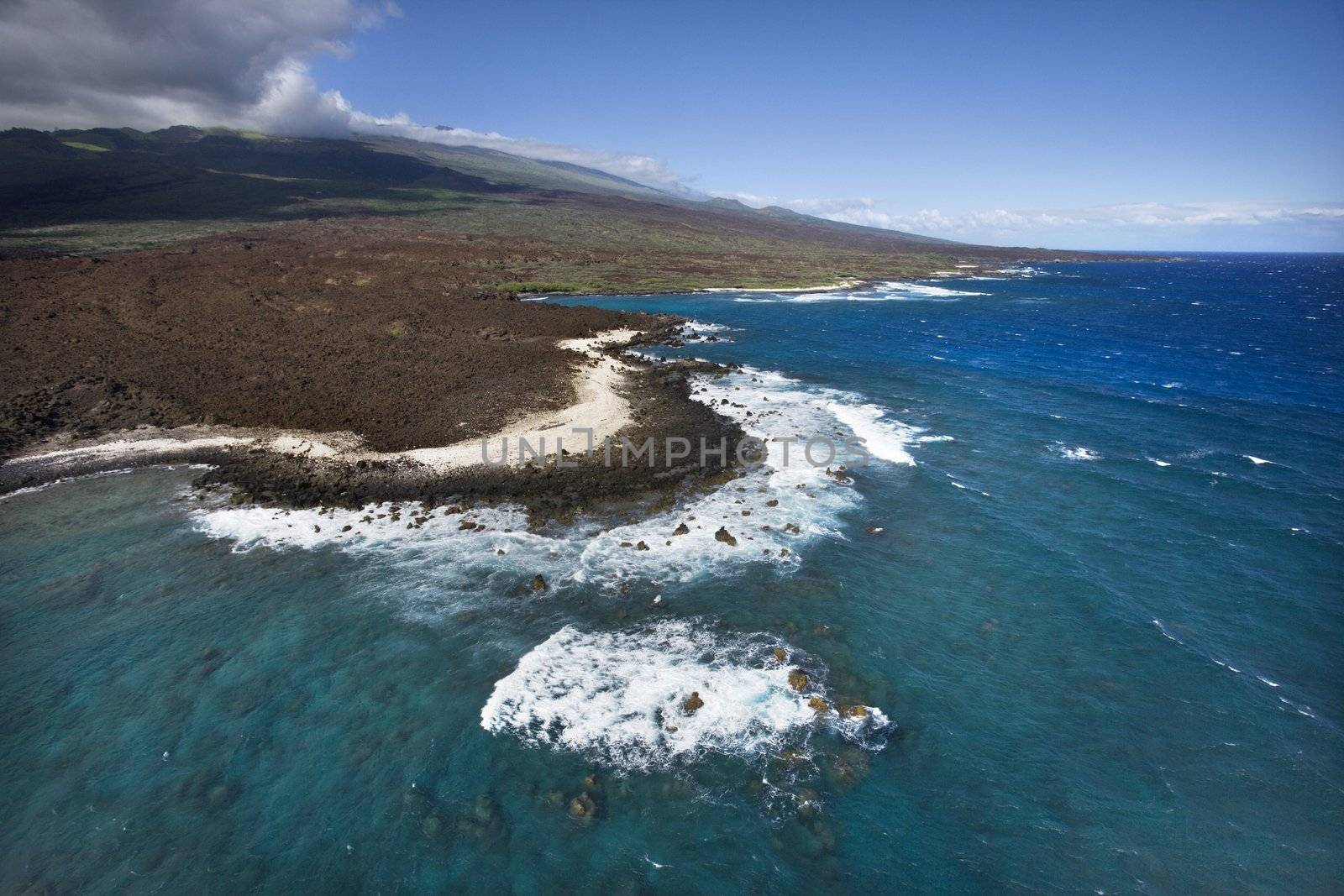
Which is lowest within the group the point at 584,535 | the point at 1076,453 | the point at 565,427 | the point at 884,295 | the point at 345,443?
the point at 584,535

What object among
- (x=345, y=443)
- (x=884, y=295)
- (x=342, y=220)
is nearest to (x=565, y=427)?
(x=345, y=443)

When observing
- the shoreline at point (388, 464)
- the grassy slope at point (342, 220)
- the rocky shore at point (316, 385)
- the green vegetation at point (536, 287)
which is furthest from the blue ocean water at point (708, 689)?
the grassy slope at point (342, 220)

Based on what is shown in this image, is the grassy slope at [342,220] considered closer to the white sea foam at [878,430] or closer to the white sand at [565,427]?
the white sand at [565,427]

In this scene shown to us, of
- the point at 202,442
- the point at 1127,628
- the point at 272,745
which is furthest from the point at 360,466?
the point at 1127,628

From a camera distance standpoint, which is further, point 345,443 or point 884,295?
point 884,295

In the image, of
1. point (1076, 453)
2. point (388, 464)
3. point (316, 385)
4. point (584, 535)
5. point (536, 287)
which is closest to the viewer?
point (584, 535)

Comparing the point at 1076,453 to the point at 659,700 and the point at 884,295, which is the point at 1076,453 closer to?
the point at 659,700

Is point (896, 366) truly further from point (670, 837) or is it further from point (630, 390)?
point (670, 837)
